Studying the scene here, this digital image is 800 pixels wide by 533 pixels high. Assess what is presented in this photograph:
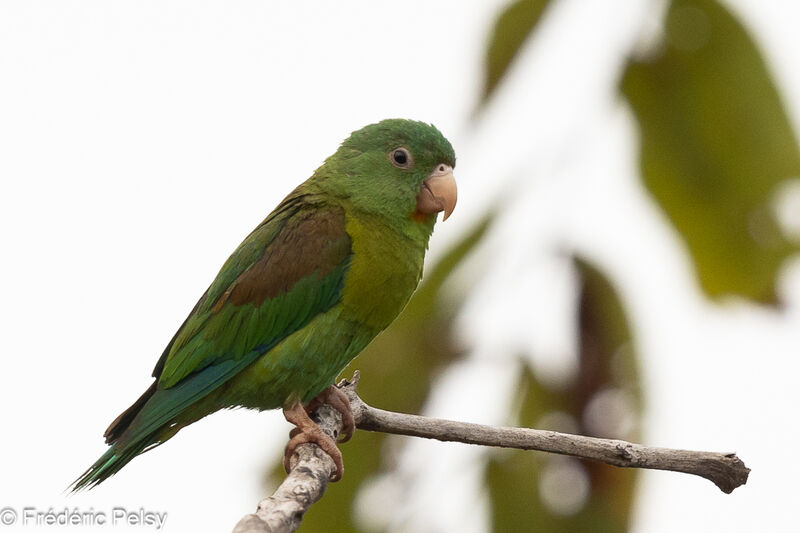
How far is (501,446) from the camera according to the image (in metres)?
3.40

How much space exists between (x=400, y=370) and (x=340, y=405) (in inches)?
12.8

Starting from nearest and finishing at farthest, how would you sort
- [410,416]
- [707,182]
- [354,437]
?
[410,416], [707,182], [354,437]

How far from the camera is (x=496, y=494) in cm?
375

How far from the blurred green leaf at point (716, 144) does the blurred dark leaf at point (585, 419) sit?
0.41 m

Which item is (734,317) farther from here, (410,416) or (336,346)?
(336,346)

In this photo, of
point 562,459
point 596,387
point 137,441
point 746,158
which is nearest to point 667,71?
point 746,158

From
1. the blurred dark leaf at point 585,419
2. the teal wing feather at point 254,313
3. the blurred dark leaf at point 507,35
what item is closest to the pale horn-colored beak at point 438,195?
the teal wing feather at point 254,313

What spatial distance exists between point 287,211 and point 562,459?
5.16ft

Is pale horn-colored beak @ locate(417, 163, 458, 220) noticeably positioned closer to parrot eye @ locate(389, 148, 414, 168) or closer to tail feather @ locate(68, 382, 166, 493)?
parrot eye @ locate(389, 148, 414, 168)

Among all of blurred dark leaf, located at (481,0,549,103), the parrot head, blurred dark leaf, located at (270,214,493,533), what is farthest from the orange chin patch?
blurred dark leaf, located at (481,0,549,103)

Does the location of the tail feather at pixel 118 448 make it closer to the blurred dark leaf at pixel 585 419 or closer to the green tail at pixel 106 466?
the green tail at pixel 106 466

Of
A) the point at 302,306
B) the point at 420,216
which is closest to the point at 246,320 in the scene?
the point at 302,306

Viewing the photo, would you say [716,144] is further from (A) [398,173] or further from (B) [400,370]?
(B) [400,370]

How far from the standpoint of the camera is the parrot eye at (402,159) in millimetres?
4246
